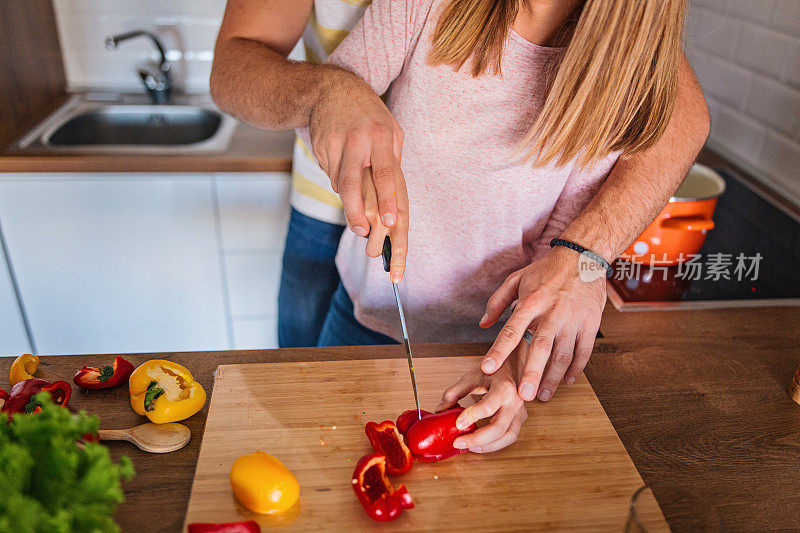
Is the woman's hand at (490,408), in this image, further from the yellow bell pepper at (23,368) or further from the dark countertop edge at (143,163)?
the dark countertop edge at (143,163)

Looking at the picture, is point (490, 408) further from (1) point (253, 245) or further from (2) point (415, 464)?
(1) point (253, 245)

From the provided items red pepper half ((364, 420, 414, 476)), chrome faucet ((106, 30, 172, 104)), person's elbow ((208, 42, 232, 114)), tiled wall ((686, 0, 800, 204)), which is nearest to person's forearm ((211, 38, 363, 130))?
person's elbow ((208, 42, 232, 114))

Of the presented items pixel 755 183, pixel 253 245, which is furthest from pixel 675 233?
pixel 253 245

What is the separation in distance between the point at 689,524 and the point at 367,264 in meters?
0.69

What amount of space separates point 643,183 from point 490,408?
504mm

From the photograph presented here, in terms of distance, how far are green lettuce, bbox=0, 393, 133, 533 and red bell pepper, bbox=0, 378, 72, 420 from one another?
0.75ft

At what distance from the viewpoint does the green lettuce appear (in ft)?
1.62

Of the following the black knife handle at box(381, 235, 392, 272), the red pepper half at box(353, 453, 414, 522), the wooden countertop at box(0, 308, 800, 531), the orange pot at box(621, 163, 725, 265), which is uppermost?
the black knife handle at box(381, 235, 392, 272)

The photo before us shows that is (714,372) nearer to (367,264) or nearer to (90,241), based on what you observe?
(367,264)

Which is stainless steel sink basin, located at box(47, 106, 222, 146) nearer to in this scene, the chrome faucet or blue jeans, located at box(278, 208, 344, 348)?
the chrome faucet

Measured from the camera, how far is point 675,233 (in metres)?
1.20

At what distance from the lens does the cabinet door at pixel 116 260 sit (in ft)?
5.87

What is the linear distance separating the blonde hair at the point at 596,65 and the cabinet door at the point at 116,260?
1.11m

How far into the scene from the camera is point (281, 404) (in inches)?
33.9
